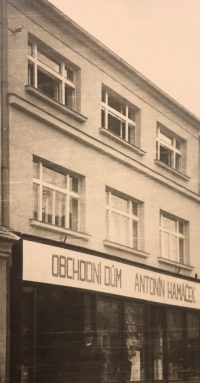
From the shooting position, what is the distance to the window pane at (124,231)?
11.6m

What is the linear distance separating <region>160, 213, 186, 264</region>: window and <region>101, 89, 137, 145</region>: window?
1966 mm

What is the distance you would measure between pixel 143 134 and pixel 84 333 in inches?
183

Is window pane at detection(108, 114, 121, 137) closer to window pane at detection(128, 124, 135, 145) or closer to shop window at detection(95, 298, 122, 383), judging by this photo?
window pane at detection(128, 124, 135, 145)

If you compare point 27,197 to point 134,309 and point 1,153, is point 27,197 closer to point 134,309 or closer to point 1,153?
point 1,153

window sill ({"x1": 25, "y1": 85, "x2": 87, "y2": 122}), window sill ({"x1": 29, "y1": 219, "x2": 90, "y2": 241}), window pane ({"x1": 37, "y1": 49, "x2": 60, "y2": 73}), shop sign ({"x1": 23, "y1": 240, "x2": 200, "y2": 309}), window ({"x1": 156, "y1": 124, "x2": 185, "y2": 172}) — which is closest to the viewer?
shop sign ({"x1": 23, "y1": 240, "x2": 200, "y2": 309})

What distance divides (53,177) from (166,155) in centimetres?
434

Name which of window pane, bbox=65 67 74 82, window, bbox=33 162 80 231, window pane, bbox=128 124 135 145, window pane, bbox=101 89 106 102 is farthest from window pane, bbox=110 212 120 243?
window pane, bbox=65 67 74 82

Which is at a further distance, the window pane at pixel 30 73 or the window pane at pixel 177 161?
the window pane at pixel 177 161

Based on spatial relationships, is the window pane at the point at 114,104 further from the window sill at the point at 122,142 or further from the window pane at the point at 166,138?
the window pane at the point at 166,138

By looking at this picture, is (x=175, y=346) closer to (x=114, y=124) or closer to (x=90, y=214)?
(x=90, y=214)

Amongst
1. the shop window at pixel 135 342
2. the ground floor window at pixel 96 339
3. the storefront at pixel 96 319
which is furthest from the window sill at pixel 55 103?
the shop window at pixel 135 342

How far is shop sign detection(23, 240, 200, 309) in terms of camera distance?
28.4ft

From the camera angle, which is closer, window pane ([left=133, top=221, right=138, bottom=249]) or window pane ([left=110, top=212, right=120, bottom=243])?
window pane ([left=110, top=212, right=120, bottom=243])

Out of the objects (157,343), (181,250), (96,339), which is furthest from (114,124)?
(157,343)
